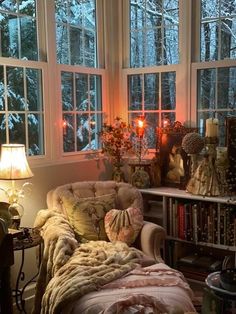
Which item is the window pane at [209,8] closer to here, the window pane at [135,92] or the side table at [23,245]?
the window pane at [135,92]

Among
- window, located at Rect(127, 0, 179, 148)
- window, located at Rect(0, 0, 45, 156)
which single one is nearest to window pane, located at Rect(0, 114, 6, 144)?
window, located at Rect(0, 0, 45, 156)

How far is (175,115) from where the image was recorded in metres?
3.90

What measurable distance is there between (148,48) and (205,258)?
206 centimetres

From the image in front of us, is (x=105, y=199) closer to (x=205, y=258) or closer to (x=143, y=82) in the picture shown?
(x=205, y=258)

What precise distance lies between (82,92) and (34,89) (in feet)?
2.00

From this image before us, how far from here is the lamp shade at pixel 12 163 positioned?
113 inches

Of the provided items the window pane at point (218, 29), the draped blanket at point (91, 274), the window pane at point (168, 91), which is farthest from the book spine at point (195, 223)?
the window pane at point (218, 29)

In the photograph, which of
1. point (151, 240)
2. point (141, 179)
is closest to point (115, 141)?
point (141, 179)

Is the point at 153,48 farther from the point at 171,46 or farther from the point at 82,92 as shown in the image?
the point at 82,92

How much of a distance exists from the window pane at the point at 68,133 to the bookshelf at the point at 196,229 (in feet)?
2.60

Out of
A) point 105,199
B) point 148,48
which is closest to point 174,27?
point 148,48

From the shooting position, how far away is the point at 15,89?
331cm

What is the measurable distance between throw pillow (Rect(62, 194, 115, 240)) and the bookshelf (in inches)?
23.0

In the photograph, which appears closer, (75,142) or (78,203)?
(78,203)
